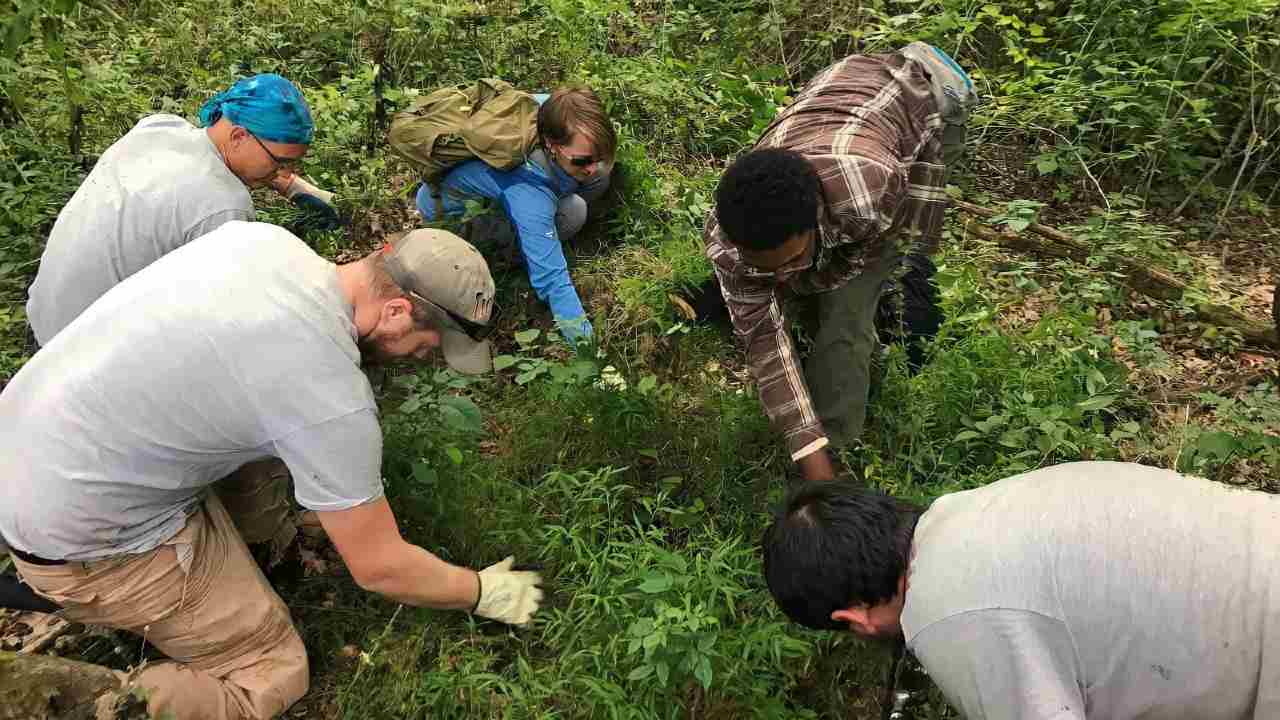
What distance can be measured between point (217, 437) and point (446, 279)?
0.74 m

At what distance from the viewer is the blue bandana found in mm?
3211

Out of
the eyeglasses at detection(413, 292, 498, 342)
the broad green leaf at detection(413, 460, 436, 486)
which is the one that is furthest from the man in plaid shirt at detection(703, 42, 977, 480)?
the broad green leaf at detection(413, 460, 436, 486)

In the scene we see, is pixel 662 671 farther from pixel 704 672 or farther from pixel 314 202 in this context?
pixel 314 202

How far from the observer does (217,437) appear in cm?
228

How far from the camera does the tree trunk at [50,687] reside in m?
2.08

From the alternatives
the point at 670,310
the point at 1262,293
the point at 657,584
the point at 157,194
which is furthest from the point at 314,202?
the point at 1262,293

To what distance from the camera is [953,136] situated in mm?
3727

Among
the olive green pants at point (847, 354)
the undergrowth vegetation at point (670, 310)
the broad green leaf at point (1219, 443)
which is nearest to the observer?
the broad green leaf at point (1219, 443)

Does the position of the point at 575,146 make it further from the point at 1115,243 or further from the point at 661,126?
the point at 1115,243

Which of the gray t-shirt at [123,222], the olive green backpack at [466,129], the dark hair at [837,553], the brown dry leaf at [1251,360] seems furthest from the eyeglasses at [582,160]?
the brown dry leaf at [1251,360]

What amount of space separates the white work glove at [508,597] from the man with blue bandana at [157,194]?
1673 millimetres

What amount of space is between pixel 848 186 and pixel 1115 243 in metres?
2.06

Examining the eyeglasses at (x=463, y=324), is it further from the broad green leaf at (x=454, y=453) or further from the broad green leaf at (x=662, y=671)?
the broad green leaf at (x=662, y=671)

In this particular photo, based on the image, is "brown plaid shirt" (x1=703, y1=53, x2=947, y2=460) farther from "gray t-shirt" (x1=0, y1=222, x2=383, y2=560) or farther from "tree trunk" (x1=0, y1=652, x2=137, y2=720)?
"tree trunk" (x1=0, y1=652, x2=137, y2=720)
